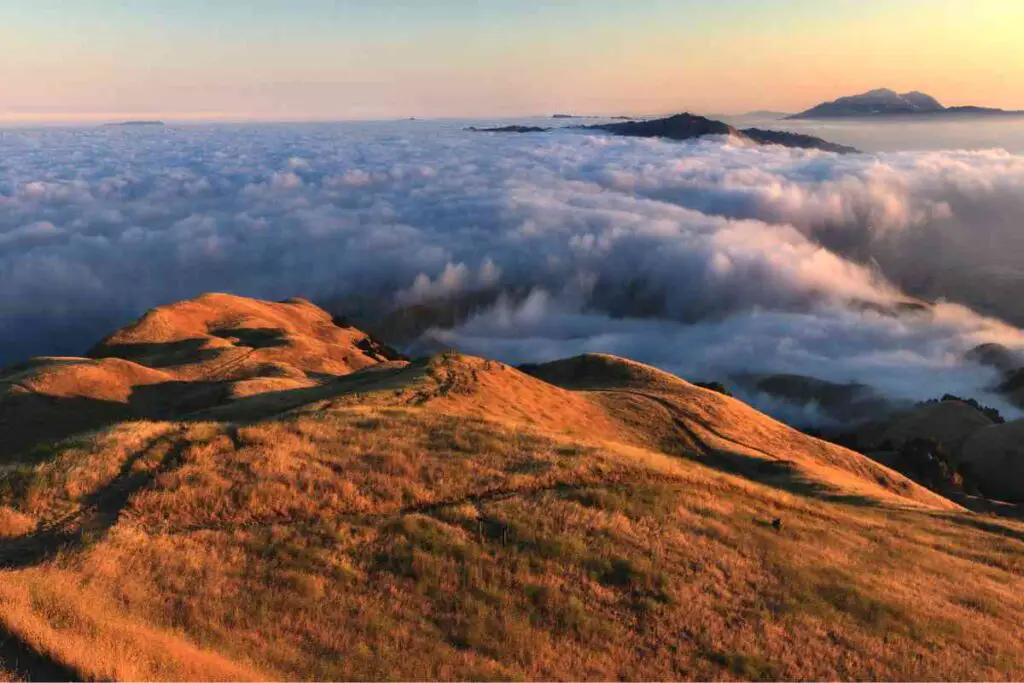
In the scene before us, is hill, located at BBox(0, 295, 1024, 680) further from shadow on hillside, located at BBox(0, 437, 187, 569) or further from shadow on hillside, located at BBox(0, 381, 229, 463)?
shadow on hillside, located at BBox(0, 381, 229, 463)

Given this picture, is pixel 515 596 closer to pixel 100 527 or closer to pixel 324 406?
pixel 100 527

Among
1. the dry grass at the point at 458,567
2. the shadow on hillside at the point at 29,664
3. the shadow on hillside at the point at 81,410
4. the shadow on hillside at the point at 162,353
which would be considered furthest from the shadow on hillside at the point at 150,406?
the shadow on hillside at the point at 29,664

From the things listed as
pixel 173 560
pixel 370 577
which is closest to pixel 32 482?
pixel 173 560

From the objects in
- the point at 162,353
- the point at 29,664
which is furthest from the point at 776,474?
the point at 162,353

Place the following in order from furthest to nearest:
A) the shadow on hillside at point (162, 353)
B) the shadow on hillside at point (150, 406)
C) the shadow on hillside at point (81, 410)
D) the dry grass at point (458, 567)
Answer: the shadow on hillside at point (162, 353) < the shadow on hillside at point (81, 410) < the shadow on hillside at point (150, 406) < the dry grass at point (458, 567)

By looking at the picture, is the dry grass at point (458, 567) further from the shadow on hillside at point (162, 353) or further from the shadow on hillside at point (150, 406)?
the shadow on hillside at point (162, 353)

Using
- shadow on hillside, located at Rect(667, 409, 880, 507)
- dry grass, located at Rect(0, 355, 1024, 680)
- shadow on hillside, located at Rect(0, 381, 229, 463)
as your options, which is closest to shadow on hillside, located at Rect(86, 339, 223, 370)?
shadow on hillside, located at Rect(0, 381, 229, 463)
